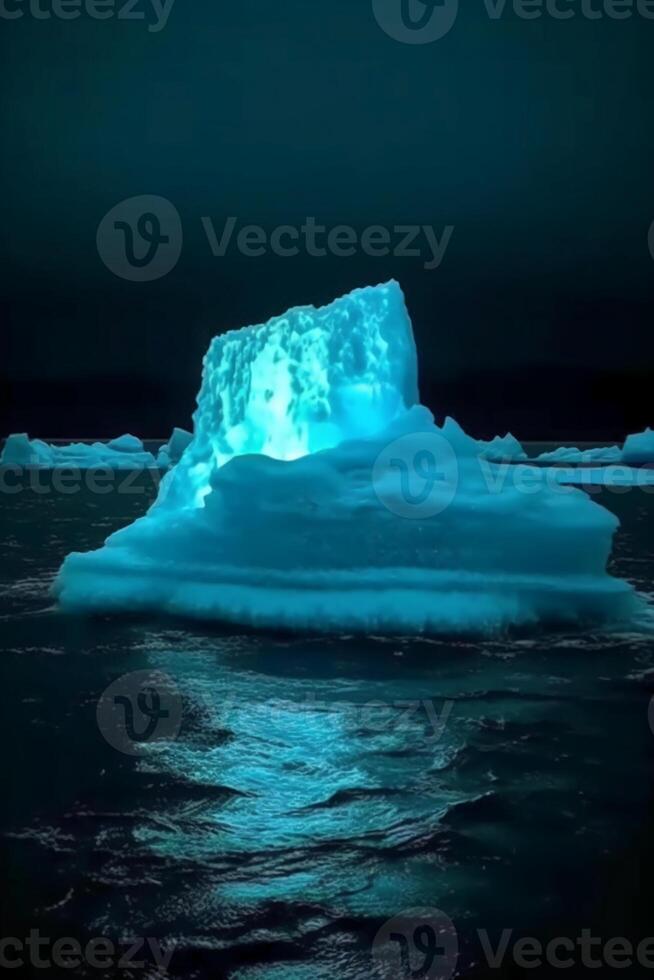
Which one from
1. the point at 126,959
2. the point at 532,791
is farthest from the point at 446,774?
the point at 126,959

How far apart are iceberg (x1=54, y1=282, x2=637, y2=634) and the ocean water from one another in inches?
20.2

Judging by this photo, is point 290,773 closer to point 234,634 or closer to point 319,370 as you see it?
point 234,634

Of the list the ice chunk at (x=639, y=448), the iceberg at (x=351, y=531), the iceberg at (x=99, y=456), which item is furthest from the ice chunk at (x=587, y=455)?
the iceberg at (x=351, y=531)

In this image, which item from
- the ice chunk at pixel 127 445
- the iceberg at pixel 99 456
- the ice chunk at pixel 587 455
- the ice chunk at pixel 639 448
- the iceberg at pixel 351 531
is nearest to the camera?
the iceberg at pixel 351 531

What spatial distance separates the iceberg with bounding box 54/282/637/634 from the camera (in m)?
8.87

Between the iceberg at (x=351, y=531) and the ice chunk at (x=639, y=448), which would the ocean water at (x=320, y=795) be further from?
the ice chunk at (x=639, y=448)

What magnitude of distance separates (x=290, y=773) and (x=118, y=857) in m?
1.32

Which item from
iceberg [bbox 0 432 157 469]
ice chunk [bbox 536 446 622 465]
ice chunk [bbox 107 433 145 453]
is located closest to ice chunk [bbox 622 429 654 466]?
ice chunk [bbox 536 446 622 465]

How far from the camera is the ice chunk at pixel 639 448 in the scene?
Result: 3606 centimetres

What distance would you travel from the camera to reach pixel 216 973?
3225mm

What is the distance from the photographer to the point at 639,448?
3653 centimetres

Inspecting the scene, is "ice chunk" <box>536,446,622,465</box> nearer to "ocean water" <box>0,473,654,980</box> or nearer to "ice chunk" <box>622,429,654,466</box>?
"ice chunk" <box>622,429,654,466</box>

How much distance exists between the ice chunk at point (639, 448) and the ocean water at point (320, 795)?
2967cm

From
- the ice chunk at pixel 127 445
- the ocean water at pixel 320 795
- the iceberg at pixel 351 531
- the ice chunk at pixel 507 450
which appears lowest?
the ocean water at pixel 320 795
